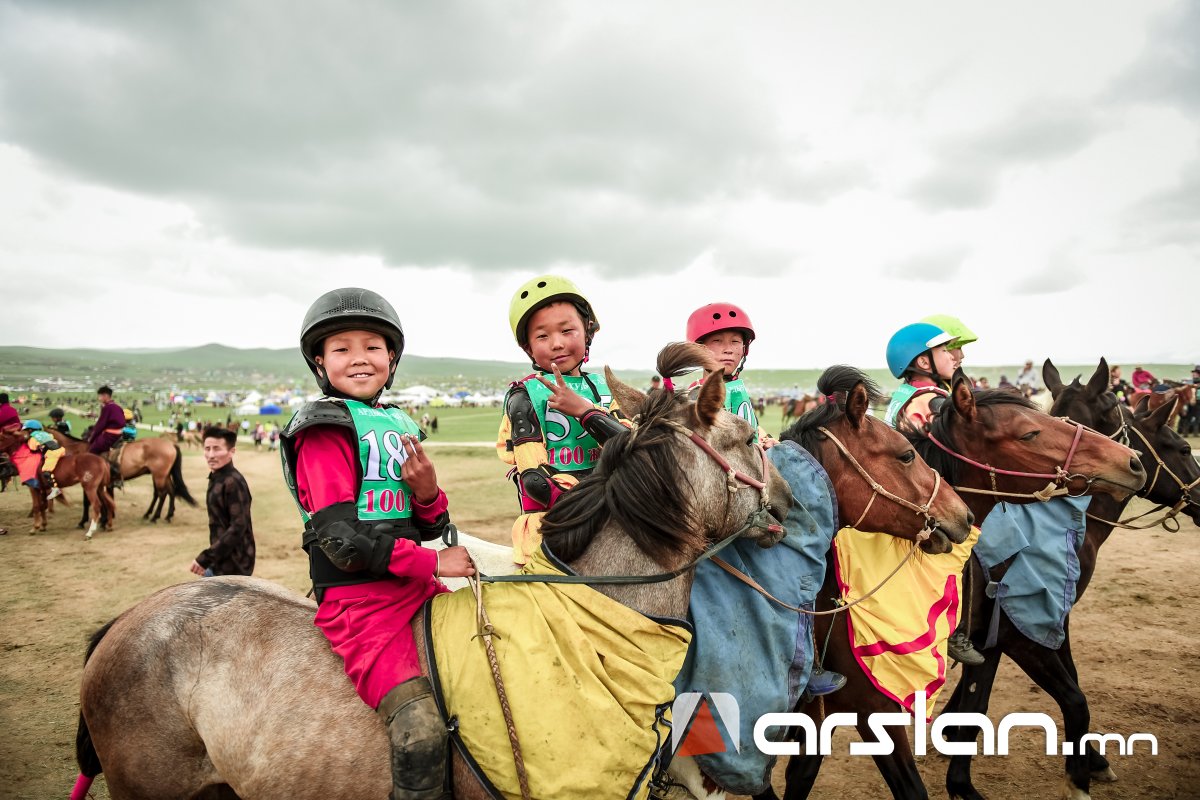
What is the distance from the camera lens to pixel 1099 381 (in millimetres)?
5051

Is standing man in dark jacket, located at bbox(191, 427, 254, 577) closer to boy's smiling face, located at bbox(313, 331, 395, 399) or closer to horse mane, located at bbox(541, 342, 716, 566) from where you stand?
boy's smiling face, located at bbox(313, 331, 395, 399)

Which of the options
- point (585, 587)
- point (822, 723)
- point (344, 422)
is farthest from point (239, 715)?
point (822, 723)

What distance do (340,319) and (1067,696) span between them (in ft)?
18.1

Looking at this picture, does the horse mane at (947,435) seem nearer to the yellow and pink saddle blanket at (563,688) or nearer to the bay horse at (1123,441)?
the bay horse at (1123,441)

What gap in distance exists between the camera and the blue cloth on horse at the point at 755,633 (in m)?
2.56

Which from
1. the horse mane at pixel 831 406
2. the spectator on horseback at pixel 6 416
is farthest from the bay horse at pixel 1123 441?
the spectator on horseback at pixel 6 416

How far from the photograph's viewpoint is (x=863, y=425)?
344 cm

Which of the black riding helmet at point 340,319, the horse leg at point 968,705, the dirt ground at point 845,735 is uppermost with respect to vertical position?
the black riding helmet at point 340,319

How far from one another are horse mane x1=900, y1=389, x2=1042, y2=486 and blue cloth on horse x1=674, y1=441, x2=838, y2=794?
5.02 ft

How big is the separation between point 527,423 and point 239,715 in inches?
70.6

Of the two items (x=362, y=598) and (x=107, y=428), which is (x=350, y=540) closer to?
(x=362, y=598)

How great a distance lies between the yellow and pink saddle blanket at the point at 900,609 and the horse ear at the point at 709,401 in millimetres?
1609

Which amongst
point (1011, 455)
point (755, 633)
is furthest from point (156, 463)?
point (1011, 455)

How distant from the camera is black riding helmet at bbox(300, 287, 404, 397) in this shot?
8.46 feet
